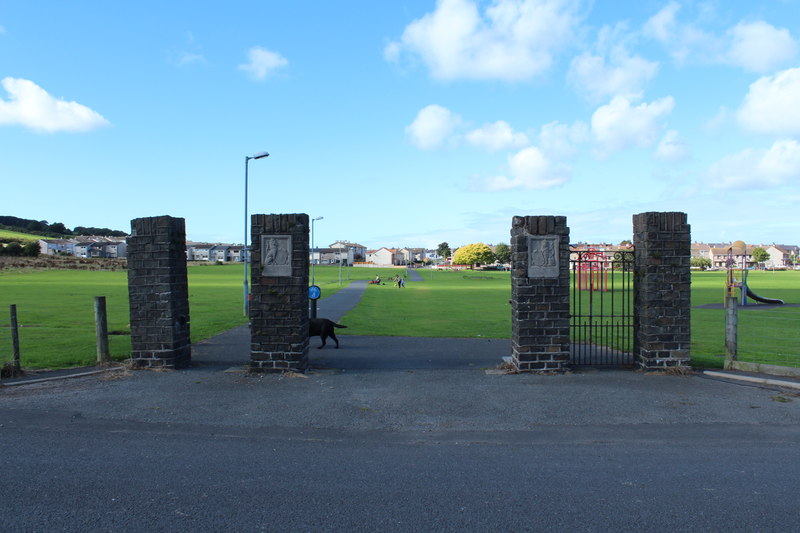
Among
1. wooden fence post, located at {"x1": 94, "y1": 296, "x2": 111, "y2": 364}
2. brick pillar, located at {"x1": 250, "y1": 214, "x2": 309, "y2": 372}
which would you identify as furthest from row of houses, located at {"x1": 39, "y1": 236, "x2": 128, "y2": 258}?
brick pillar, located at {"x1": 250, "y1": 214, "x2": 309, "y2": 372}

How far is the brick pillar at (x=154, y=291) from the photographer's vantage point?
9.33 meters

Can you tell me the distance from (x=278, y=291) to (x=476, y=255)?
440ft

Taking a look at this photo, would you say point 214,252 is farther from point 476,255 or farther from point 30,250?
point 476,255

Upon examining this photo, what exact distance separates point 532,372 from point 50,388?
7.76m

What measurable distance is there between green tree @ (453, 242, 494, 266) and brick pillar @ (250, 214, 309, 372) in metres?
134

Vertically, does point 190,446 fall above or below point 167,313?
below

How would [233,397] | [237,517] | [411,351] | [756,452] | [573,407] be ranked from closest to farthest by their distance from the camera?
[237,517] → [756,452] → [573,407] → [233,397] → [411,351]

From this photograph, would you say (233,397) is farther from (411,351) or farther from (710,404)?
(710,404)

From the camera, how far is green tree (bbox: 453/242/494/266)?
141 meters

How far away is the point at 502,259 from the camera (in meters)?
162

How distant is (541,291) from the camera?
8.96 m

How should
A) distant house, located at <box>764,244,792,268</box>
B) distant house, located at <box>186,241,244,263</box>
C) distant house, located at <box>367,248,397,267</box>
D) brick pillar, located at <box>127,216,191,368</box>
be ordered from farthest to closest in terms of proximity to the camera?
distant house, located at <box>367,248,397,267</box> → distant house, located at <box>186,241,244,263</box> → distant house, located at <box>764,244,792,268</box> → brick pillar, located at <box>127,216,191,368</box>

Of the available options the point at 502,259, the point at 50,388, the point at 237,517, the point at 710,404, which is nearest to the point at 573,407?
the point at 710,404

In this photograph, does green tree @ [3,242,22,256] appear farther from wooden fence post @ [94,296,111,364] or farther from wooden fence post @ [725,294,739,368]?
wooden fence post @ [725,294,739,368]
